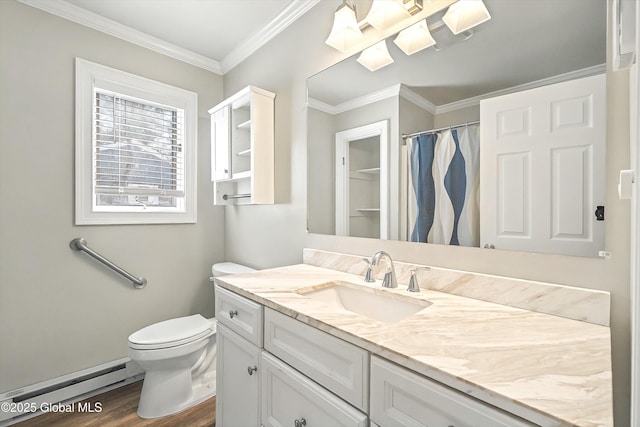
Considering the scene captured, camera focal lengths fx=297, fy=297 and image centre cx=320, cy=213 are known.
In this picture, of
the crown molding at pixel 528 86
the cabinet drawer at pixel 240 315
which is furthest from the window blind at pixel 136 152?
the crown molding at pixel 528 86

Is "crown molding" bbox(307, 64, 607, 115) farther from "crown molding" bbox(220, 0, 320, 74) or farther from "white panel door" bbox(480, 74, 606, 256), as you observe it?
"crown molding" bbox(220, 0, 320, 74)

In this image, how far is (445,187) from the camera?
1.17m

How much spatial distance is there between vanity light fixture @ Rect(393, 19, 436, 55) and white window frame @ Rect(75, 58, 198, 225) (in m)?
1.78

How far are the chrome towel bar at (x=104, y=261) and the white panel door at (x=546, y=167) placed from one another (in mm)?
2241

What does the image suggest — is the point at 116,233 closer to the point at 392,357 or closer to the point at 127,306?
the point at 127,306

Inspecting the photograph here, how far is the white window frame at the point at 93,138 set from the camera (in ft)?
6.36

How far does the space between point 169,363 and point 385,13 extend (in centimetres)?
214

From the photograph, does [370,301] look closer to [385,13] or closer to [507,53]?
[507,53]

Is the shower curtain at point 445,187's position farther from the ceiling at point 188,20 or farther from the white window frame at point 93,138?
the white window frame at point 93,138

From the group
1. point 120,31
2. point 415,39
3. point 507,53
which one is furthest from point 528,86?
point 120,31

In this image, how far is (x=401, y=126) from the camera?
1.31 metres

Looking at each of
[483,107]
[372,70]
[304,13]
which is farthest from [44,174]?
[483,107]

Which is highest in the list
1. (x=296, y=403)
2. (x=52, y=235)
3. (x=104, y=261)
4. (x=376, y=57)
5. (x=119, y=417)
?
(x=376, y=57)

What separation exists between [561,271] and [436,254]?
0.41m
